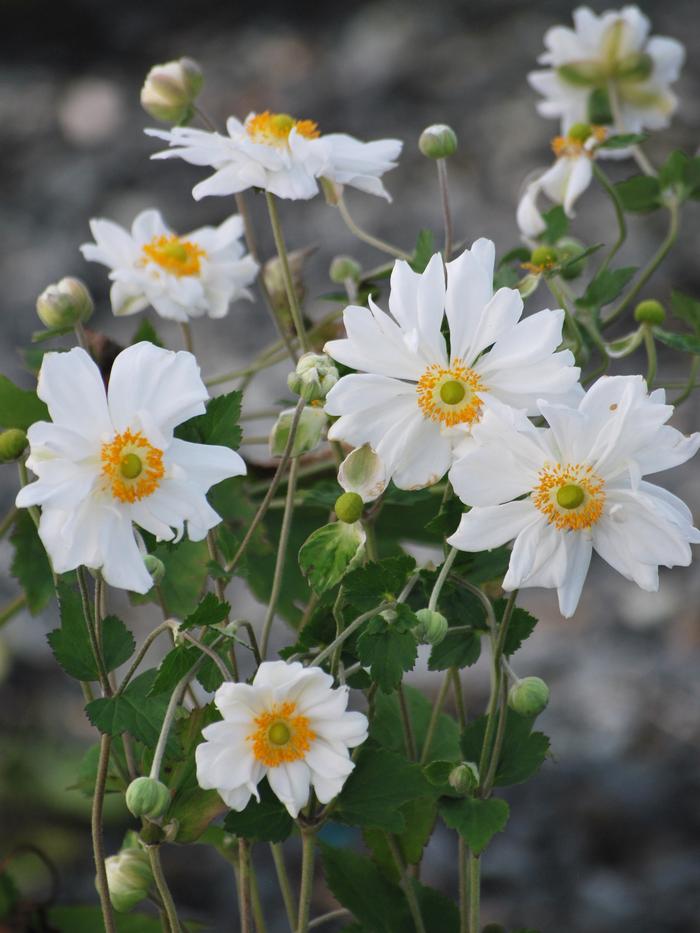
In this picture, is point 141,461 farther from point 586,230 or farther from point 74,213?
point 74,213

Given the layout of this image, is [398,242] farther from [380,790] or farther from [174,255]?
[380,790]

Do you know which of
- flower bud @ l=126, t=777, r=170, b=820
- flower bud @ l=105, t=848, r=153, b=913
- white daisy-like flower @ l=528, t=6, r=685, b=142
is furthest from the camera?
white daisy-like flower @ l=528, t=6, r=685, b=142

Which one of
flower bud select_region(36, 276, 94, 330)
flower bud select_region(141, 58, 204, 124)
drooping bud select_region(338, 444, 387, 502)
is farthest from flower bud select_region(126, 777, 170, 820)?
flower bud select_region(141, 58, 204, 124)

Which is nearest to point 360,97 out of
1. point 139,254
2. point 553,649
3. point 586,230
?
point 586,230

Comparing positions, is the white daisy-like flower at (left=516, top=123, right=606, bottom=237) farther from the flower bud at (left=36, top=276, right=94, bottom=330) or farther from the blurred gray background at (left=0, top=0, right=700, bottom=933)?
the blurred gray background at (left=0, top=0, right=700, bottom=933)

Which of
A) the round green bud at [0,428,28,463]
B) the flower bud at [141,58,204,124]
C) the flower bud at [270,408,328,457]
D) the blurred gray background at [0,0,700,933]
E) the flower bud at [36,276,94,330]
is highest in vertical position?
the flower bud at [141,58,204,124]
